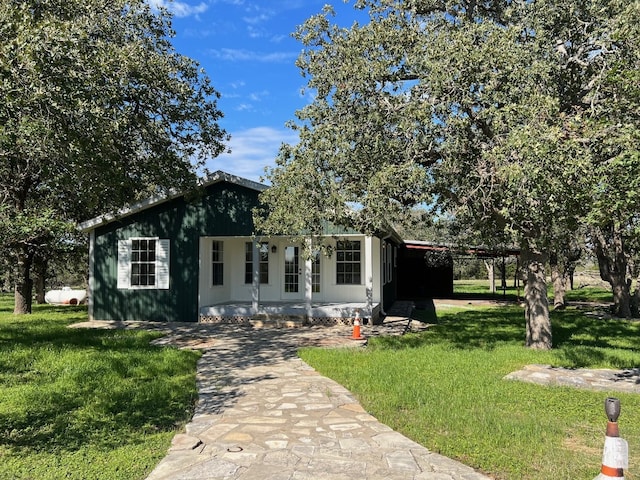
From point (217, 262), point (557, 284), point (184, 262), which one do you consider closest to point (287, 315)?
point (217, 262)

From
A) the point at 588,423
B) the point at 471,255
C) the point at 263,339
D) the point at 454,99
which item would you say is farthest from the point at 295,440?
the point at 471,255

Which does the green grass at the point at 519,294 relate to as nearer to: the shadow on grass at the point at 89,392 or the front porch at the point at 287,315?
the front porch at the point at 287,315

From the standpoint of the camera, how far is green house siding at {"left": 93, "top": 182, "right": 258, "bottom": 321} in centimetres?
1470

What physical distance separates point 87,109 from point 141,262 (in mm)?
7625

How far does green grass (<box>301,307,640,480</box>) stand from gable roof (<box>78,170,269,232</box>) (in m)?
5.80

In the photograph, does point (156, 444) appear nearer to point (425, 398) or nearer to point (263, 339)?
point (425, 398)

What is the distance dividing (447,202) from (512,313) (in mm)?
10764

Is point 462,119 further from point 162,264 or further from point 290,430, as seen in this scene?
point 162,264

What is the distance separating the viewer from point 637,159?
5.32m

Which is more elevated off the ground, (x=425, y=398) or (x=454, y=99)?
(x=454, y=99)

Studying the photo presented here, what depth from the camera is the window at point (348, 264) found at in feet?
54.1

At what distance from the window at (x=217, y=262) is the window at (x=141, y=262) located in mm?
1475

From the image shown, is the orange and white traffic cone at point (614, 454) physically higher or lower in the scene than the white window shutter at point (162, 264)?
lower

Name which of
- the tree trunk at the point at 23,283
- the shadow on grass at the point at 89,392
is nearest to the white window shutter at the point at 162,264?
the shadow on grass at the point at 89,392
